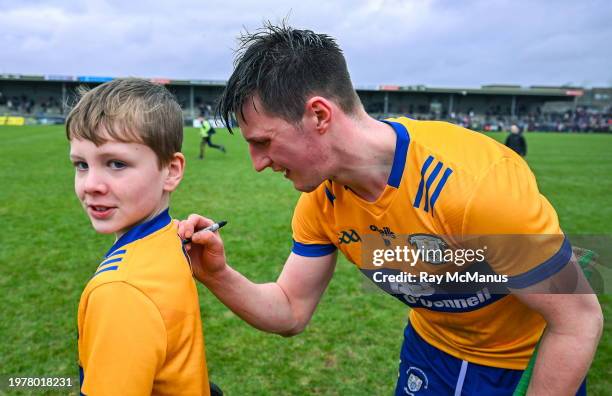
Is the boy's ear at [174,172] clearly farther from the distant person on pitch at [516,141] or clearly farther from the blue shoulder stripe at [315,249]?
the distant person on pitch at [516,141]

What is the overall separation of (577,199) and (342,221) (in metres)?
11.6

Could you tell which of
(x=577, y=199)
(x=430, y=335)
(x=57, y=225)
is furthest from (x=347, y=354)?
(x=577, y=199)

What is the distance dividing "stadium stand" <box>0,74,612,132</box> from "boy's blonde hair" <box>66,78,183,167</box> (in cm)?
5965

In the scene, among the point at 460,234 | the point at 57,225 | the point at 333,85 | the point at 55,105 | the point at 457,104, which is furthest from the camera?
the point at 457,104

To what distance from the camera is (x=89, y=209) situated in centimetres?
164

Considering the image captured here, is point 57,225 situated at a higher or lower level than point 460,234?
lower

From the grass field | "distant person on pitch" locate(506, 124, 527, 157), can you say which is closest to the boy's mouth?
the grass field

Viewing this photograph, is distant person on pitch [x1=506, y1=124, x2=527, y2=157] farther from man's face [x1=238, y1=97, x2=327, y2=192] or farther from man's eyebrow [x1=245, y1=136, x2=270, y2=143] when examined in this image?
man's eyebrow [x1=245, y1=136, x2=270, y2=143]

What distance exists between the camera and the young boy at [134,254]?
4.58ft

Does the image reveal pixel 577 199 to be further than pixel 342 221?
Yes

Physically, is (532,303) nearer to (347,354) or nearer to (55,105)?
(347,354)

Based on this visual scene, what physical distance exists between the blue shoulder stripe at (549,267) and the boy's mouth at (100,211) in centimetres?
144

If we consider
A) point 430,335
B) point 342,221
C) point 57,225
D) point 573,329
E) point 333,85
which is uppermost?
point 333,85

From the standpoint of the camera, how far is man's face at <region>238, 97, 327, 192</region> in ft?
6.60
